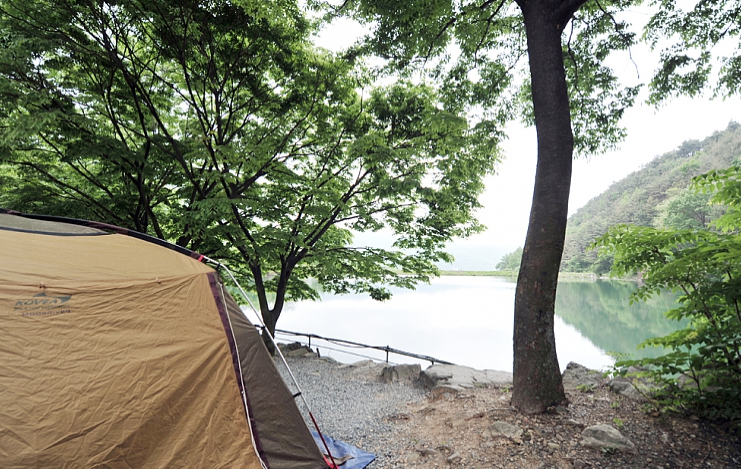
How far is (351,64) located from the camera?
6.78 metres

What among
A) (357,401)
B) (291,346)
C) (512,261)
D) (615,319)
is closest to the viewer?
(357,401)

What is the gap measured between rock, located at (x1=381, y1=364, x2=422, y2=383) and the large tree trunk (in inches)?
119

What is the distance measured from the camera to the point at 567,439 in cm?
304

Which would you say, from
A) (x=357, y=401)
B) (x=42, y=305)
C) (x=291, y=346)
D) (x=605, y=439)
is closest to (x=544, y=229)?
(x=605, y=439)

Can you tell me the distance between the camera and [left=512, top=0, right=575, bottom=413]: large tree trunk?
11.7 feet

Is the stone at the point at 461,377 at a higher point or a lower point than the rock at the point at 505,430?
lower

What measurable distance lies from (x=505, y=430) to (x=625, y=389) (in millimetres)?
1742

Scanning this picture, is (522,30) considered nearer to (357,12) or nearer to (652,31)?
(652,31)

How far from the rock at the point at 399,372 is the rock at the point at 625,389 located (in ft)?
10.4

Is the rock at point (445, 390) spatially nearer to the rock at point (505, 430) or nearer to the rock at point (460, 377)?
the rock at point (460, 377)

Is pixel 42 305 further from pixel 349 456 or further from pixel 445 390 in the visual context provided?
pixel 445 390

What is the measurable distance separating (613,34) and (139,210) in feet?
30.7

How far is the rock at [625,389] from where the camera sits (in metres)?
3.67

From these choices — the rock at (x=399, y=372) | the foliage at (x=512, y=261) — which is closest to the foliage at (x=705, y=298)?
the rock at (x=399, y=372)
